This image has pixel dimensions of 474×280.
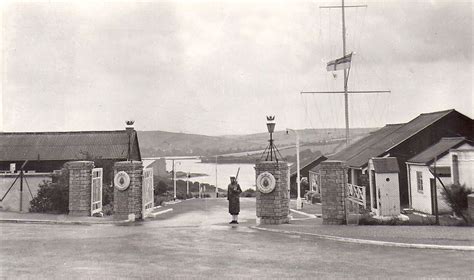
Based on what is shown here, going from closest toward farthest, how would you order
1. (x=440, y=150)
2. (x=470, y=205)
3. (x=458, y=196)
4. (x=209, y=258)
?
(x=209, y=258) → (x=470, y=205) → (x=458, y=196) → (x=440, y=150)

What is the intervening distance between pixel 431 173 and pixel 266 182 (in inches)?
310

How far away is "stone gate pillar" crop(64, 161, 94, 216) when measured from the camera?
1606cm

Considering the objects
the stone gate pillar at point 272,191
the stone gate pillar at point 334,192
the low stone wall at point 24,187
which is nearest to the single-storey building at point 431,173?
the stone gate pillar at point 334,192

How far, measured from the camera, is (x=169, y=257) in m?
8.38

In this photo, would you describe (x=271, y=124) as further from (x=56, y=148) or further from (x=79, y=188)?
(x=56, y=148)

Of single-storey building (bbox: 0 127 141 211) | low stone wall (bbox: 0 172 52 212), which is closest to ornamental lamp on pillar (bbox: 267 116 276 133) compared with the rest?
low stone wall (bbox: 0 172 52 212)

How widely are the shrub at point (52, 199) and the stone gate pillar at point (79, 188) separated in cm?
171

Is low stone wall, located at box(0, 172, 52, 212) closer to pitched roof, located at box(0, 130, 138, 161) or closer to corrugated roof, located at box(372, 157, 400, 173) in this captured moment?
pitched roof, located at box(0, 130, 138, 161)

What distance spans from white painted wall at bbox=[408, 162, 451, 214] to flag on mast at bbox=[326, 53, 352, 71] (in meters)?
7.60

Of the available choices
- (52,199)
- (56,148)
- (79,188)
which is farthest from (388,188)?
(56,148)

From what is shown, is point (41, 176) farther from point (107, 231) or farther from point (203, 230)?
point (203, 230)

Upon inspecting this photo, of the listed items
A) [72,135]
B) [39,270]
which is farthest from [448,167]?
[72,135]

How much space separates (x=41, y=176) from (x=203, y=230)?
39.8ft

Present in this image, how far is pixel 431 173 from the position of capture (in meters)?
17.5
